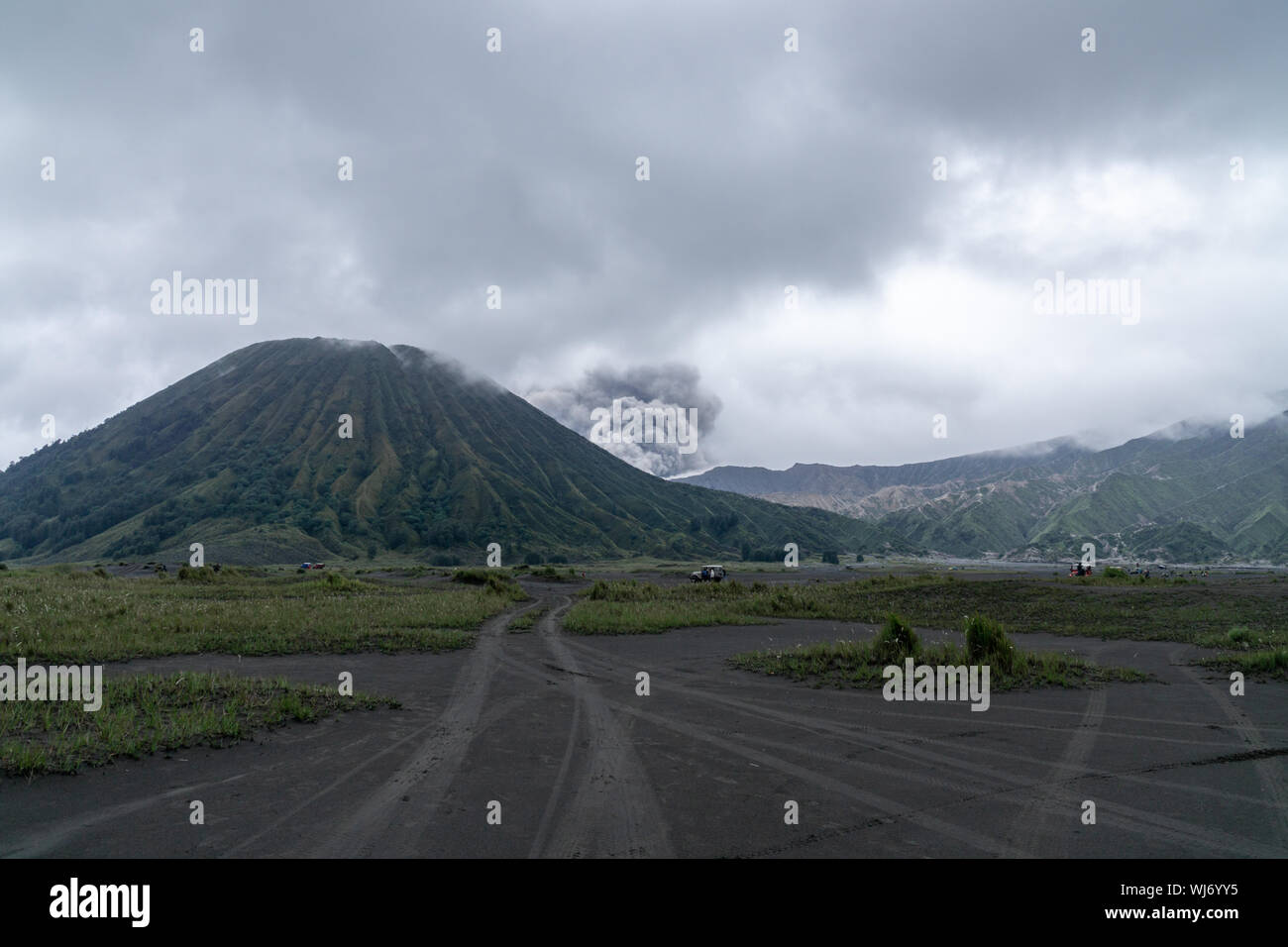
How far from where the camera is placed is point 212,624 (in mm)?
24156

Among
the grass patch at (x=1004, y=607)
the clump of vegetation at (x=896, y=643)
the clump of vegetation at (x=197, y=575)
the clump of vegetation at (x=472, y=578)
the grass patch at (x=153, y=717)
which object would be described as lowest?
the clump of vegetation at (x=472, y=578)

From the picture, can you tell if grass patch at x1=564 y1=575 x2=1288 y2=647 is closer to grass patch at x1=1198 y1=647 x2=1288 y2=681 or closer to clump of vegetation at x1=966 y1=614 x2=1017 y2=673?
grass patch at x1=1198 y1=647 x2=1288 y2=681

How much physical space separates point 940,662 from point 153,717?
58.1ft

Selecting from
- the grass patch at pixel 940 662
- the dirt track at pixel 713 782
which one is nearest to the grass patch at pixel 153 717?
the dirt track at pixel 713 782

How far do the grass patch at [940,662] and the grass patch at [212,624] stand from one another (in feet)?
41.3

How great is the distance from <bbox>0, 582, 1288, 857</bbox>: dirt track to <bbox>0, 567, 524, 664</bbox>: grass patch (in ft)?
29.1

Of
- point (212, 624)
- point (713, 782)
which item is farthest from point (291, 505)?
point (713, 782)

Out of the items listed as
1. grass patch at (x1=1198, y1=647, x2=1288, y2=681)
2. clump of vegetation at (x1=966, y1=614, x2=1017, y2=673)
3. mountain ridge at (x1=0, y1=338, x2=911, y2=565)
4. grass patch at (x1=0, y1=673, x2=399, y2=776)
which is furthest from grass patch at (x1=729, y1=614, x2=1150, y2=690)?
mountain ridge at (x1=0, y1=338, x2=911, y2=565)

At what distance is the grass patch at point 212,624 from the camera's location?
19438mm

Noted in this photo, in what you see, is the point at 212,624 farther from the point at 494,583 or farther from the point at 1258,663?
the point at 1258,663

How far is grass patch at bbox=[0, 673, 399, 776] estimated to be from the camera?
934 cm

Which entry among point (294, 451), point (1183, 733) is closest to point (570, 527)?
point (294, 451)

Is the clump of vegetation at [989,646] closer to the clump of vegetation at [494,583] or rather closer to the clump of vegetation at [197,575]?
the clump of vegetation at [494,583]
